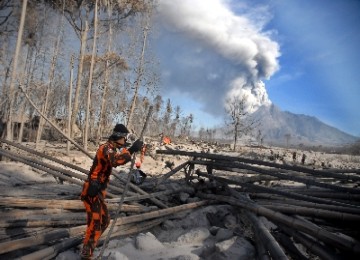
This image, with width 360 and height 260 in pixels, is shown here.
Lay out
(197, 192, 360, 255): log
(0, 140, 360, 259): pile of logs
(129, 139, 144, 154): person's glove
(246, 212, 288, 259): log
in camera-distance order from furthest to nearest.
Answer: (129, 139, 144, 154): person's glove < (0, 140, 360, 259): pile of logs < (246, 212, 288, 259): log < (197, 192, 360, 255): log

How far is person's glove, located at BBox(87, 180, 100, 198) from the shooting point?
14.6 ft

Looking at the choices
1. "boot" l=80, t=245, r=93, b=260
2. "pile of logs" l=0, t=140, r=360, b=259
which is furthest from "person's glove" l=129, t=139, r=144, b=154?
"boot" l=80, t=245, r=93, b=260

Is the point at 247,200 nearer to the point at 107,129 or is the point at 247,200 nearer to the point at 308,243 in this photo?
the point at 308,243

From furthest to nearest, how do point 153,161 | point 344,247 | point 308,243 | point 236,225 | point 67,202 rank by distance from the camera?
point 153,161
point 236,225
point 67,202
point 308,243
point 344,247

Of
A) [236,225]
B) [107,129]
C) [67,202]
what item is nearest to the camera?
[67,202]

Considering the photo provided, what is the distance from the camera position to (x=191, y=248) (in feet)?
15.8

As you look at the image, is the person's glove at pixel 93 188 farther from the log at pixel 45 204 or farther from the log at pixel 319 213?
the log at pixel 319 213

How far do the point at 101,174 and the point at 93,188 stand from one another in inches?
10.1

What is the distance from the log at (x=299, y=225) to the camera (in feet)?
11.6

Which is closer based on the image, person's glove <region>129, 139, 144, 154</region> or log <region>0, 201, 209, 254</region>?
log <region>0, 201, 209, 254</region>

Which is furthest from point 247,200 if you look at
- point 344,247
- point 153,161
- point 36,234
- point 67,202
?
point 153,161

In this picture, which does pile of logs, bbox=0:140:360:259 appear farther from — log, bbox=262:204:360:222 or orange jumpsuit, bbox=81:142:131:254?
orange jumpsuit, bbox=81:142:131:254

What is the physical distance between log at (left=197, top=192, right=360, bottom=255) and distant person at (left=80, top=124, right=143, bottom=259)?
7.47ft

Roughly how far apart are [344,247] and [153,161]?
15877mm
